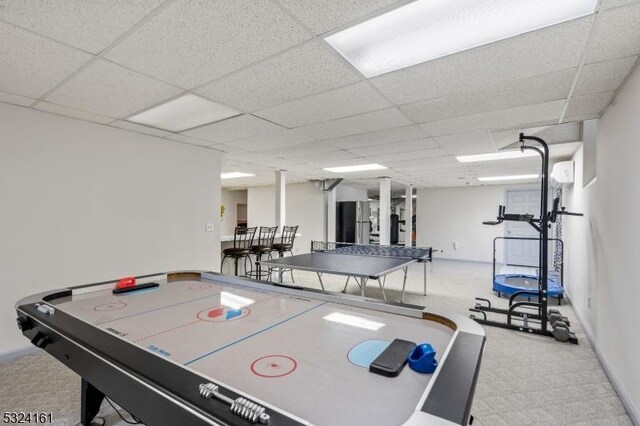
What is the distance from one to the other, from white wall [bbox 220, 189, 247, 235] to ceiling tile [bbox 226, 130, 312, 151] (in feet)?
23.4

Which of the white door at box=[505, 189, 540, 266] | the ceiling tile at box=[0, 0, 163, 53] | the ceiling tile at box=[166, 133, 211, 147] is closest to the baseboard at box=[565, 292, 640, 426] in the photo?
the ceiling tile at box=[0, 0, 163, 53]

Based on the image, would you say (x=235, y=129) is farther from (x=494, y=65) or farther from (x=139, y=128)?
(x=494, y=65)

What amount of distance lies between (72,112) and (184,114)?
106 cm

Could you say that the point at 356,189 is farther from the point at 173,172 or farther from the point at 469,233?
the point at 173,172

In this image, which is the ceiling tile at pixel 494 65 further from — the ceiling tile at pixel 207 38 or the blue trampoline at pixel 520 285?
the blue trampoline at pixel 520 285

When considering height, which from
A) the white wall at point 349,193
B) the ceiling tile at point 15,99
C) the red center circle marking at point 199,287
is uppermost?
the ceiling tile at point 15,99

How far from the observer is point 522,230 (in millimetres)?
8383

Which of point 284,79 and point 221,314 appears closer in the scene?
point 221,314

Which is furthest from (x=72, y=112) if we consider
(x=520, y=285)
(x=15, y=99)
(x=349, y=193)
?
(x=349, y=193)

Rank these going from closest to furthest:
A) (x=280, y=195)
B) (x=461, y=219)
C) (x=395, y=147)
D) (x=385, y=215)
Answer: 1. (x=395, y=147)
2. (x=280, y=195)
3. (x=385, y=215)
4. (x=461, y=219)

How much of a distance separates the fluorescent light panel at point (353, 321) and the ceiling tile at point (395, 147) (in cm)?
302

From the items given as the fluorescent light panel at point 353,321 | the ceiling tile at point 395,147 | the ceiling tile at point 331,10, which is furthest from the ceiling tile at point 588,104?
the fluorescent light panel at point 353,321

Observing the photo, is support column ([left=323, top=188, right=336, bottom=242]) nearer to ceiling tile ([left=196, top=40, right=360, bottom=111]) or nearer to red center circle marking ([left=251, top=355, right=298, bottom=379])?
ceiling tile ([left=196, top=40, right=360, bottom=111])

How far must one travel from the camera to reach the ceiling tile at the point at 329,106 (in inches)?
99.5
